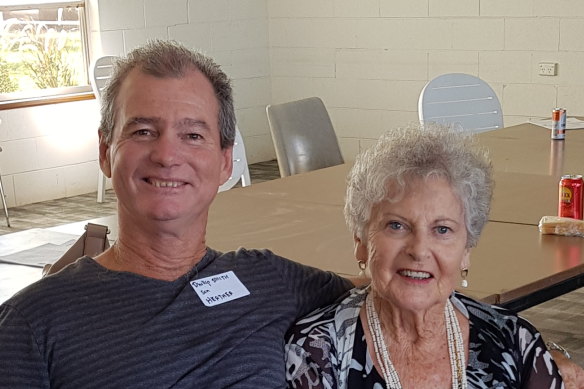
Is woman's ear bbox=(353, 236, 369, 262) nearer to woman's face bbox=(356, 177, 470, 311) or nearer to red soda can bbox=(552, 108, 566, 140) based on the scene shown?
woman's face bbox=(356, 177, 470, 311)

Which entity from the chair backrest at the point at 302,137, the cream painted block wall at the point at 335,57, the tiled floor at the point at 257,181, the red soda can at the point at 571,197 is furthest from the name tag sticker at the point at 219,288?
the cream painted block wall at the point at 335,57

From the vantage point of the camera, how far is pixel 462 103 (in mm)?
5656

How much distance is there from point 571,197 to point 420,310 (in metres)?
1.41

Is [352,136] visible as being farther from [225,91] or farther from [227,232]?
[225,91]

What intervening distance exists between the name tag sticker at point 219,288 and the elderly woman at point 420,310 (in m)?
0.14

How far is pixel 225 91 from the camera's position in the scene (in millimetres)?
2129

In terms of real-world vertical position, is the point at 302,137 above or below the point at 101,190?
above

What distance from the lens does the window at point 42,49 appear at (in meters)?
7.69

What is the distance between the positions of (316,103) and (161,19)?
3.55m

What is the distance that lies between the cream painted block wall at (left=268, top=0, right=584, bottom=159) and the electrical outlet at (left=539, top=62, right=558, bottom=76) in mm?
31

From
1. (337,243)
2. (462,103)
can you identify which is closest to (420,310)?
(337,243)

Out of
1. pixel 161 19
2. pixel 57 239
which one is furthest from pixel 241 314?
pixel 161 19

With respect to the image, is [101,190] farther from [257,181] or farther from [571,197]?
[571,197]

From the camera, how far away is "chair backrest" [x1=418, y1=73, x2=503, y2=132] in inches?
218
